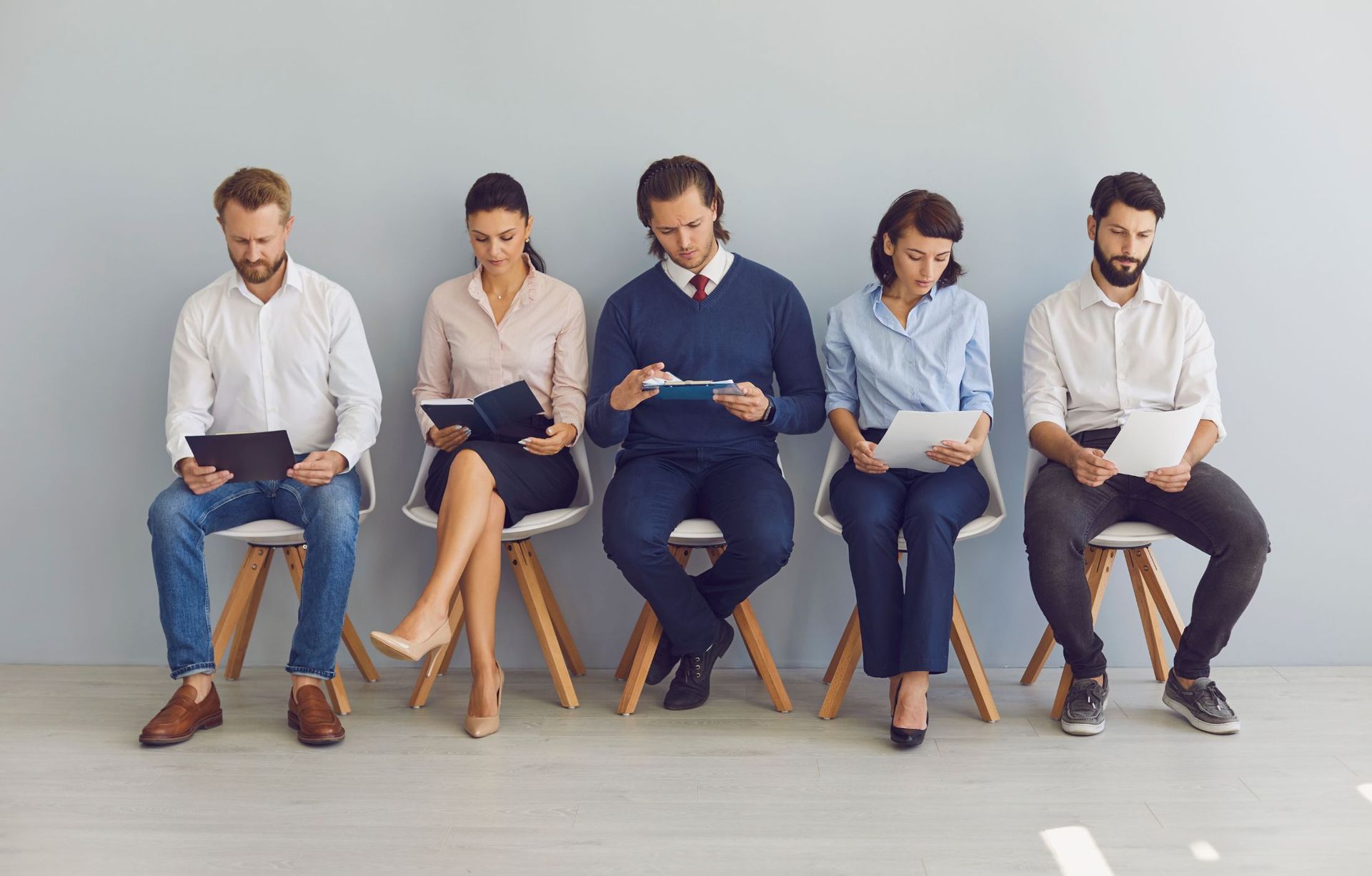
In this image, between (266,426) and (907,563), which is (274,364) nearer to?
(266,426)

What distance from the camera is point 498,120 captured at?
336 cm

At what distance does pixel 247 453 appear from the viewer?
112 inches

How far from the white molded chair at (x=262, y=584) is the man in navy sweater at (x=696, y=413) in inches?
29.0

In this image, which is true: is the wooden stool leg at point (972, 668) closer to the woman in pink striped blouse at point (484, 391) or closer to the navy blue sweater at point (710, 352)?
the navy blue sweater at point (710, 352)

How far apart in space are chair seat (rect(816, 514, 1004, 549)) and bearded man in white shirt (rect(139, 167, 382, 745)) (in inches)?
51.3

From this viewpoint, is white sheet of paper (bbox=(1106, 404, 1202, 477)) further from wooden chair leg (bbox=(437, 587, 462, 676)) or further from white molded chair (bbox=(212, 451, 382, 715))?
white molded chair (bbox=(212, 451, 382, 715))

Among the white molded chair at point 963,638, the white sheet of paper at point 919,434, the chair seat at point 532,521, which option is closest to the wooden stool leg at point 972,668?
the white molded chair at point 963,638

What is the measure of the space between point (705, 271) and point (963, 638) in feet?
4.12

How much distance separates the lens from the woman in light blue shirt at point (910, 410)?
2.77m

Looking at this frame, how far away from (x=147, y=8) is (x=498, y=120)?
115 cm

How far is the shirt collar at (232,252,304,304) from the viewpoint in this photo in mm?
3090

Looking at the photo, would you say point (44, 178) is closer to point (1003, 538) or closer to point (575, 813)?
point (575, 813)

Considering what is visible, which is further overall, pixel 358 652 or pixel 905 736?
pixel 358 652

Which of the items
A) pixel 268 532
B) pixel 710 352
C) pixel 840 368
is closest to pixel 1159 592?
pixel 840 368
